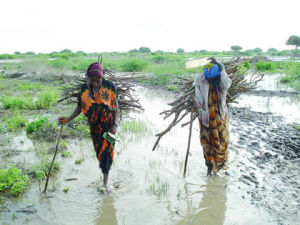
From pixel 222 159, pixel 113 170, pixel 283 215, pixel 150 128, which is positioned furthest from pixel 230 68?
pixel 150 128

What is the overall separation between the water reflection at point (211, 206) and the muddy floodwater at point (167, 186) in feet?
0.04

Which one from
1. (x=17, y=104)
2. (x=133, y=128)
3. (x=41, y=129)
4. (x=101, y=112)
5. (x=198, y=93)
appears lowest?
(x=133, y=128)

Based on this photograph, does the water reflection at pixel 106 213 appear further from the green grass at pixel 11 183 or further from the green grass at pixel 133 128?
the green grass at pixel 133 128

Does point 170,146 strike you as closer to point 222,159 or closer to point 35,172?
point 222,159

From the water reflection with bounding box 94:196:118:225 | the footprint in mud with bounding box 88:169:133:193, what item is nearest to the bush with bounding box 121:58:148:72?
the footprint in mud with bounding box 88:169:133:193

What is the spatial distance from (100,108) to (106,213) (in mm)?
1410

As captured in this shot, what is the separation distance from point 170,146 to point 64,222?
10.9 feet

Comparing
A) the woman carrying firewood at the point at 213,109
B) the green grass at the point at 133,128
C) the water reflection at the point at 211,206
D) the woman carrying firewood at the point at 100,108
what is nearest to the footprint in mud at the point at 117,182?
the woman carrying firewood at the point at 100,108

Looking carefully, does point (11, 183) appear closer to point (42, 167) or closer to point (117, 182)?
point (42, 167)

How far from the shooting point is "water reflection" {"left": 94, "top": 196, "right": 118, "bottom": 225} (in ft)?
11.0

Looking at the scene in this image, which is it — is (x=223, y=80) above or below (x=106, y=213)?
above

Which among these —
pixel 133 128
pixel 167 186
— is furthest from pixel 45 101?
pixel 167 186

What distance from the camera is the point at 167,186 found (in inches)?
165

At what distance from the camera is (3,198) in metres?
3.64
